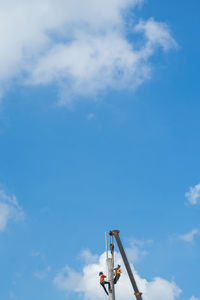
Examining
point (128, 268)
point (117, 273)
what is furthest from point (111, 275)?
point (128, 268)

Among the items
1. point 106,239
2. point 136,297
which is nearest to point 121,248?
point 136,297

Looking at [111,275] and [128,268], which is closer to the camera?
[111,275]

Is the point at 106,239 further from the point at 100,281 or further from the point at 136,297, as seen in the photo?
the point at 136,297

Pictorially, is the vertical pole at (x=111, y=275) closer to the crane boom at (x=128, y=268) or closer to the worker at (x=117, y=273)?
the worker at (x=117, y=273)

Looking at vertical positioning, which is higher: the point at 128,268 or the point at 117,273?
the point at 128,268

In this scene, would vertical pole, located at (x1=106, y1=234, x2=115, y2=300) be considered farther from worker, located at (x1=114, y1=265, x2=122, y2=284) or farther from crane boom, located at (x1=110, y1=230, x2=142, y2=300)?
crane boom, located at (x1=110, y1=230, x2=142, y2=300)

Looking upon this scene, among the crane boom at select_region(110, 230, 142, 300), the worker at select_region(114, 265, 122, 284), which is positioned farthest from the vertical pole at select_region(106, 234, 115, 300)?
the crane boom at select_region(110, 230, 142, 300)

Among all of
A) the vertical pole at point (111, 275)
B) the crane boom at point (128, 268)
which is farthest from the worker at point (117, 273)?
the crane boom at point (128, 268)

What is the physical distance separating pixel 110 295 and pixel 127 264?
7.06 metres

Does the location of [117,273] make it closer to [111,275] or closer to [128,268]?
[111,275]

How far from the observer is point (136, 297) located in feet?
74.7

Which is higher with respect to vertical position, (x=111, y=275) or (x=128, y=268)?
(x=128, y=268)

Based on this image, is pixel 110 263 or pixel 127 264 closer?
pixel 110 263

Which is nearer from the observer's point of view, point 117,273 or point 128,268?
point 117,273
